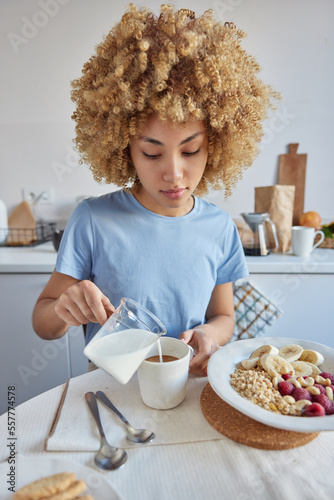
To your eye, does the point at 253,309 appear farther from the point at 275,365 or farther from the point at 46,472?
the point at 46,472

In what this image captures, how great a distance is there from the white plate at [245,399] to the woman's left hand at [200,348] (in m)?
0.04

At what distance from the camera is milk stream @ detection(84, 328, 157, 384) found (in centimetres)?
55

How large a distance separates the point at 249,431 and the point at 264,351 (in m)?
0.19

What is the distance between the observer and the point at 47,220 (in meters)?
2.10

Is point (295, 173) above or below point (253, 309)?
above

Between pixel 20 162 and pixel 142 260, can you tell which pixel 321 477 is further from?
pixel 20 162

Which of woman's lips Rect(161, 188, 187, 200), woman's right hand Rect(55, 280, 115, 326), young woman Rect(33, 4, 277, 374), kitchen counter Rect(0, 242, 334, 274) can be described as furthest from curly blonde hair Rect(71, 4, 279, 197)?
kitchen counter Rect(0, 242, 334, 274)

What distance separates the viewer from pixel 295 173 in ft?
6.66

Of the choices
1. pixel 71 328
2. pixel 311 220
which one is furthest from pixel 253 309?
pixel 71 328

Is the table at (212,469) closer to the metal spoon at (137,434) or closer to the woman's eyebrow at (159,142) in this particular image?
the metal spoon at (137,434)

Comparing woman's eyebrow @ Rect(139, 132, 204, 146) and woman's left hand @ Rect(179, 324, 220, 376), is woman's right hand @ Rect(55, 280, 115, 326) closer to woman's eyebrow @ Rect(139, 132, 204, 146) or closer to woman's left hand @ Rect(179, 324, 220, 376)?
woman's left hand @ Rect(179, 324, 220, 376)

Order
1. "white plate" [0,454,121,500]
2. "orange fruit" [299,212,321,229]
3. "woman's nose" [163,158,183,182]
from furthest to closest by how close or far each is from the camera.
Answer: "orange fruit" [299,212,321,229], "woman's nose" [163,158,183,182], "white plate" [0,454,121,500]

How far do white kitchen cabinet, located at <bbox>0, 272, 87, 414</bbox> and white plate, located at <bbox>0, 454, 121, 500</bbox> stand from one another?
3.64ft

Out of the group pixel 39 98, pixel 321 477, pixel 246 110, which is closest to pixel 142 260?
pixel 246 110
